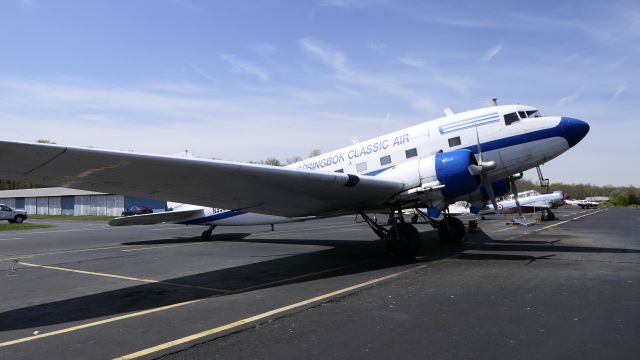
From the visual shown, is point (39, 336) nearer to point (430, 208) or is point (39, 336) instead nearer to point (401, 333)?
point (401, 333)

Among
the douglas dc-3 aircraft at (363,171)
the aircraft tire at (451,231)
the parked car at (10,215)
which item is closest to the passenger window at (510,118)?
the douglas dc-3 aircraft at (363,171)

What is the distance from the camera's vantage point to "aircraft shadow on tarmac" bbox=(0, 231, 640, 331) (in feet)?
21.8

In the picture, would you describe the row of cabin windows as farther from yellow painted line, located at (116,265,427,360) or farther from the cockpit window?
yellow painted line, located at (116,265,427,360)

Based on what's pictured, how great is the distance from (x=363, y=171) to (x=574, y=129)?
550 cm

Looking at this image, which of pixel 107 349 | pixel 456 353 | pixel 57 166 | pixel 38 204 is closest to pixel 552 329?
pixel 456 353

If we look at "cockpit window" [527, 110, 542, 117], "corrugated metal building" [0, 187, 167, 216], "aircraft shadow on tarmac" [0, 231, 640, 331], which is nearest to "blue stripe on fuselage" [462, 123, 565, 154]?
"cockpit window" [527, 110, 542, 117]

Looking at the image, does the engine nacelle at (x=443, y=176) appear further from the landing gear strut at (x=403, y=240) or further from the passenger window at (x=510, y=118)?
the passenger window at (x=510, y=118)

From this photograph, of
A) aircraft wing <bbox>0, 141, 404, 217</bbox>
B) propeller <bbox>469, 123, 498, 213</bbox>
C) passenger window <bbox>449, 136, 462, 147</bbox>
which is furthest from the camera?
passenger window <bbox>449, 136, 462, 147</bbox>

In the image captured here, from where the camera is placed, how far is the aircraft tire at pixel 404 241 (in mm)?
10820

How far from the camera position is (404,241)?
1093 cm

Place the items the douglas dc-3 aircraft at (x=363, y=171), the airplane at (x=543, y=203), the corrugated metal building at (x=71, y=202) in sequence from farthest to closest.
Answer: the corrugated metal building at (x=71, y=202) → the airplane at (x=543, y=203) → the douglas dc-3 aircraft at (x=363, y=171)

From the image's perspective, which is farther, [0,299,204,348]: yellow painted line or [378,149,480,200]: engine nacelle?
[378,149,480,200]: engine nacelle

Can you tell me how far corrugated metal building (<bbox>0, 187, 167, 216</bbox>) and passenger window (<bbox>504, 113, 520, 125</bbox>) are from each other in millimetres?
47883

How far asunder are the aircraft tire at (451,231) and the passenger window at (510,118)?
16.1 feet
